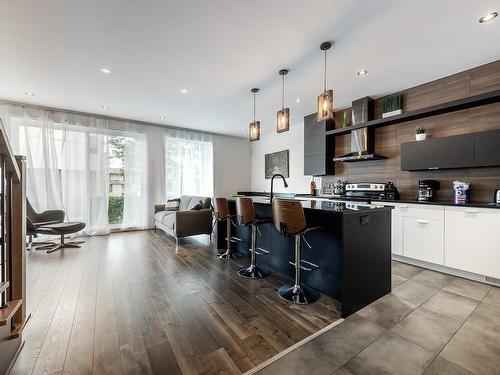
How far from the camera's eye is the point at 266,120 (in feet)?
17.9

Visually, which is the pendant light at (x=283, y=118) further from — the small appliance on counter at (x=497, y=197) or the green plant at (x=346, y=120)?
the small appliance on counter at (x=497, y=197)

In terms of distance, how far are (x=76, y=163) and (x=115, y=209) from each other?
1315mm

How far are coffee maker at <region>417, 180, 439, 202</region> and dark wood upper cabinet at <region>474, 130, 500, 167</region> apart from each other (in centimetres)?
58

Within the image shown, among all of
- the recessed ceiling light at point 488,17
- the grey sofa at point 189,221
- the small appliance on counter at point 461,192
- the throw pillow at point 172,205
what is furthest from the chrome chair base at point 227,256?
the recessed ceiling light at point 488,17

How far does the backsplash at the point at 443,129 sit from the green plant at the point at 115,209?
5.49m

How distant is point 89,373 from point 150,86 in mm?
3650

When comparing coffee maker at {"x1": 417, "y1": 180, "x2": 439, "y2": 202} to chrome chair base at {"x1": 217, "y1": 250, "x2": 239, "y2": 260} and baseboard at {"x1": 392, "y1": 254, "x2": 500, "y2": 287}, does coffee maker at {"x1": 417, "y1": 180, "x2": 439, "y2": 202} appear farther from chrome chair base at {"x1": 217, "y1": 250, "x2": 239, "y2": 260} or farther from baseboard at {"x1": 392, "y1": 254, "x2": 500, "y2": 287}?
chrome chair base at {"x1": 217, "y1": 250, "x2": 239, "y2": 260}

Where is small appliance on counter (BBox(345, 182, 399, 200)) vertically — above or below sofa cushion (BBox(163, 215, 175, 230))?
above

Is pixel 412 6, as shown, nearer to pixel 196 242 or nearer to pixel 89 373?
pixel 89 373

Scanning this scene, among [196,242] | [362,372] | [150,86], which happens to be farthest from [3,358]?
[150,86]

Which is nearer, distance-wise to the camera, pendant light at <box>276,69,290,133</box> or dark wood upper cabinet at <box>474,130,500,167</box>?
dark wood upper cabinet at <box>474,130,500,167</box>

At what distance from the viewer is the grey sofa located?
4.21 metres

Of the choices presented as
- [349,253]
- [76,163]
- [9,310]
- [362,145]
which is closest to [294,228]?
[349,253]

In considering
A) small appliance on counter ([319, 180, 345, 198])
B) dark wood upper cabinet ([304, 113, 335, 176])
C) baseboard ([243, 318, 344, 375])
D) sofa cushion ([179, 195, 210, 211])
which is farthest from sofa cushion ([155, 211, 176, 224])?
baseboard ([243, 318, 344, 375])
